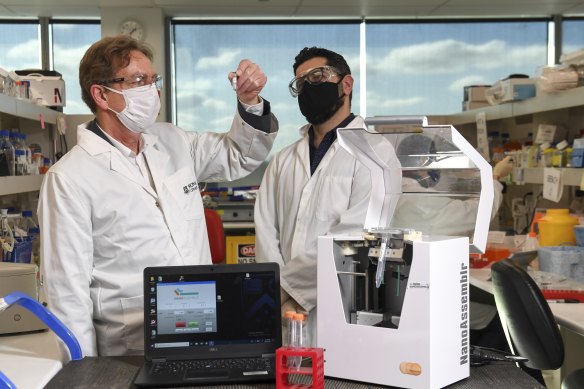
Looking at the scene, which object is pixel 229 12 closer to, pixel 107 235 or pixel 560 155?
pixel 560 155

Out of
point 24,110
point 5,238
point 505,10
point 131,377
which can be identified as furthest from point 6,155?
point 505,10

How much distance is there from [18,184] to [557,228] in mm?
2742

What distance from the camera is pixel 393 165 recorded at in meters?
1.61

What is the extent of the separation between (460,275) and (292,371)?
398 mm

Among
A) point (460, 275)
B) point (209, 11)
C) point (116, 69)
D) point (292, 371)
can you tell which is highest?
point (209, 11)

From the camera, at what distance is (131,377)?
146cm

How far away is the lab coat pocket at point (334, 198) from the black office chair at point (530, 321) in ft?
1.91

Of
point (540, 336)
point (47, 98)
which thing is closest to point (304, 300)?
point (540, 336)

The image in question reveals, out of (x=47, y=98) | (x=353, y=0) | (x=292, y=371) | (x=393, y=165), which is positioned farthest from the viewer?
(x=353, y=0)

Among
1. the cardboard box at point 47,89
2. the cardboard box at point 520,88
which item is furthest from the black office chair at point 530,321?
the cardboard box at point 47,89

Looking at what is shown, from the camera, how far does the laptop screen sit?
59.4 inches

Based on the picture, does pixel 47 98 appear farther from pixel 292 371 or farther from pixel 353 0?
pixel 292 371

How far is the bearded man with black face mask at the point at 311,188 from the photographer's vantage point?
7.81 feet

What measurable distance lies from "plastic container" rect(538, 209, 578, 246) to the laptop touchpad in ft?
7.15
